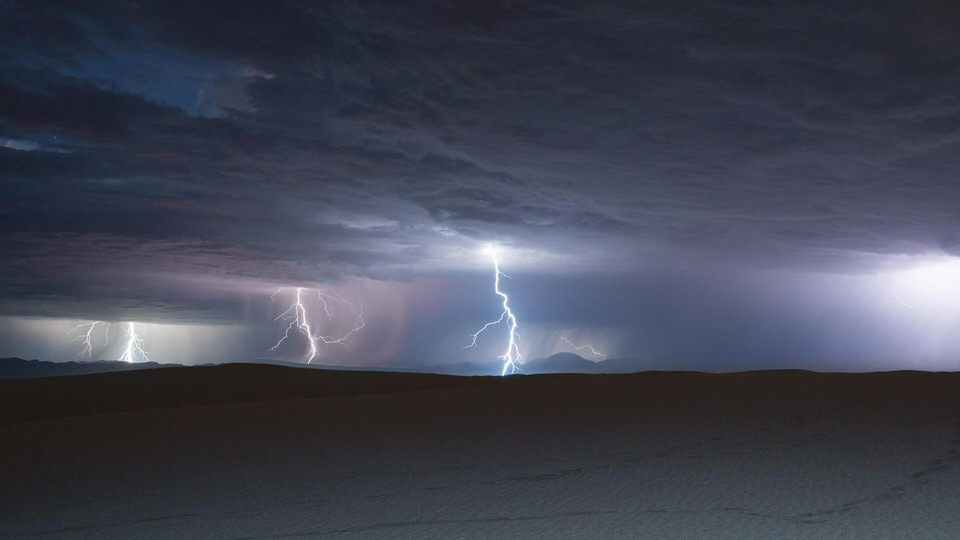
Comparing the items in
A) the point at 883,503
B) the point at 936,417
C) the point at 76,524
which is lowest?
the point at 76,524

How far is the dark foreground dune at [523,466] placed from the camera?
5.25 meters

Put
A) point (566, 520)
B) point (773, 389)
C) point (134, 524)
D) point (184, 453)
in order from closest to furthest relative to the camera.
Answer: point (566, 520), point (134, 524), point (184, 453), point (773, 389)

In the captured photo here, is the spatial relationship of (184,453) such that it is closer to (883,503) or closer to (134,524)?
(134,524)

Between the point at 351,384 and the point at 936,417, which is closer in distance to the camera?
the point at 936,417

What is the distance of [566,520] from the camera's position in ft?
17.3

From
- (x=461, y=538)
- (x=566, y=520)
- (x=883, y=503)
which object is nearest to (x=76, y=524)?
(x=461, y=538)

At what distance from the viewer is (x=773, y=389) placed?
12086 mm

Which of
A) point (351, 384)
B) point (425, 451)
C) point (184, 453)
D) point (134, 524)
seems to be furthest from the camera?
point (351, 384)

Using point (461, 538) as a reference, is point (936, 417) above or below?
above

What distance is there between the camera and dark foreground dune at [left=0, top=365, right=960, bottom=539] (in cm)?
525

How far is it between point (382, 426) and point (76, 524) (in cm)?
457

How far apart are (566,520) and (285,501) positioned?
237cm

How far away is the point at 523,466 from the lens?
7.23 meters

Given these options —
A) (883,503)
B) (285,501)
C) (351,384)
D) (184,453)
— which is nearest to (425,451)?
(285,501)
